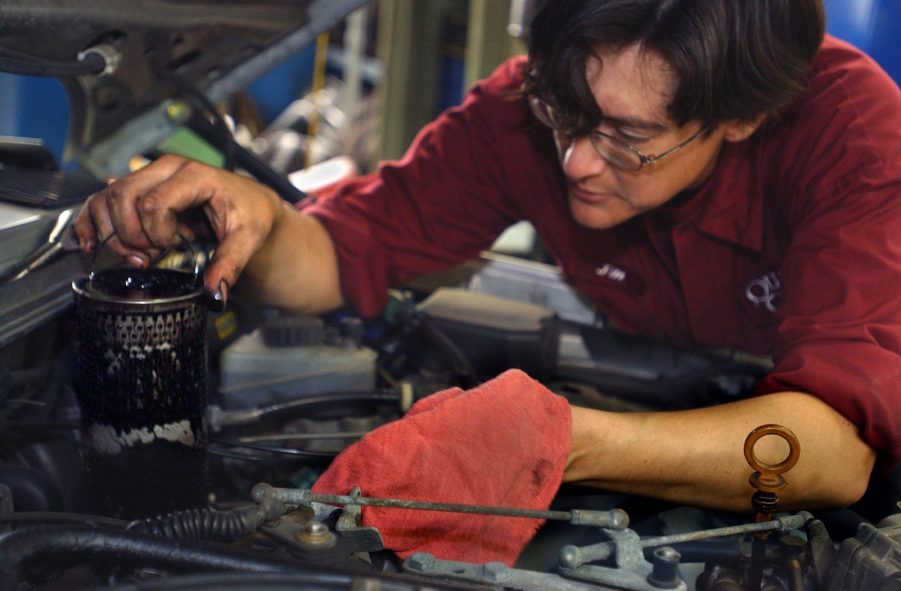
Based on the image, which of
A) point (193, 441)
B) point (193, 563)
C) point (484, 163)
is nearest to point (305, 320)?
point (193, 441)

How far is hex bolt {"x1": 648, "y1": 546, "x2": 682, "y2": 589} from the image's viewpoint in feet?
2.36

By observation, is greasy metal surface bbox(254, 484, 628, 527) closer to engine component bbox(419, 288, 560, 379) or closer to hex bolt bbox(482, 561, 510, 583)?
hex bolt bbox(482, 561, 510, 583)

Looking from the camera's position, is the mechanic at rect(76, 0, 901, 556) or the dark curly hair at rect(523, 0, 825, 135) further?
the dark curly hair at rect(523, 0, 825, 135)

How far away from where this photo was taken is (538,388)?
2.86 ft

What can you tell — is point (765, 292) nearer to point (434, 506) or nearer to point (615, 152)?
point (615, 152)

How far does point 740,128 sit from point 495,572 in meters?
0.78

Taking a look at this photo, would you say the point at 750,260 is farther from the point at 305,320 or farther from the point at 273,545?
the point at 273,545

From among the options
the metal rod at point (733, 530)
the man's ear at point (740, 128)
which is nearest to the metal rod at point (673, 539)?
the metal rod at point (733, 530)

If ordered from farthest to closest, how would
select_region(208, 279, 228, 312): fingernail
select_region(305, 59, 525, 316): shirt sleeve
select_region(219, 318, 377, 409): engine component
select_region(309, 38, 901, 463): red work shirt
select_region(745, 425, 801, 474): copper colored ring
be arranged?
select_region(305, 59, 525, 316): shirt sleeve
select_region(219, 318, 377, 409): engine component
select_region(309, 38, 901, 463): red work shirt
select_region(208, 279, 228, 312): fingernail
select_region(745, 425, 801, 474): copper colored ring

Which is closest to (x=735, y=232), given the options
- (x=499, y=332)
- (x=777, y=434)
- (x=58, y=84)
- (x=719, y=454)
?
(x=499, y=332)

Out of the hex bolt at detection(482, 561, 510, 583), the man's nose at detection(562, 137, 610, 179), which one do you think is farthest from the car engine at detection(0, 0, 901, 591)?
the man's nose at detection(562, 137, 610, 179)

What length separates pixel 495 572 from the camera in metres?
0.71

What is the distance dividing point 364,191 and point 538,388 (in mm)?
761

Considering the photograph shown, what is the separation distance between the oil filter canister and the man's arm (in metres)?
0.38
